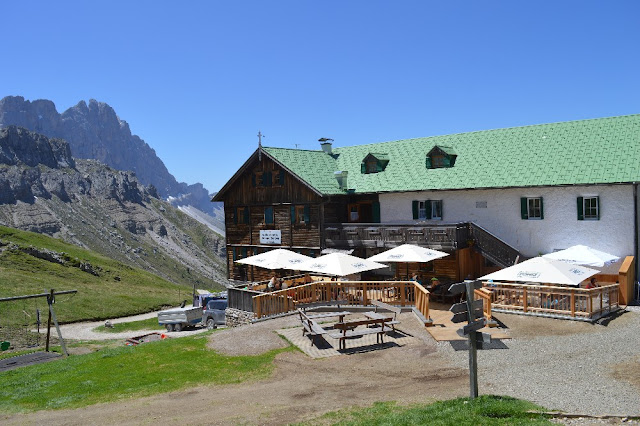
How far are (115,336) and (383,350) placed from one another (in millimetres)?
24832

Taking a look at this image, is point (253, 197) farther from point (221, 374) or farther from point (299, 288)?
point (221, 374)

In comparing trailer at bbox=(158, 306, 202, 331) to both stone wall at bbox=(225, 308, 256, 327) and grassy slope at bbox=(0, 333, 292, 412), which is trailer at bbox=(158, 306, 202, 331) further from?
grassy slope at bbox=(0, 333, 292, 412)

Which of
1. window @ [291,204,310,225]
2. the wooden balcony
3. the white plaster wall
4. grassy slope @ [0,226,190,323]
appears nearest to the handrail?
the wooden balcony

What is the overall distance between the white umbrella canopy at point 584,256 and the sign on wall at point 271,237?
16835 millimetres

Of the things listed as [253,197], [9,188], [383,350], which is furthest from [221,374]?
[9,188]

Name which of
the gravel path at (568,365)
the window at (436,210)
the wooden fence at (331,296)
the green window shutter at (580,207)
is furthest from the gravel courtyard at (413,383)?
the window at (436,210)

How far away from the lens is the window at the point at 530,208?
2691 cm

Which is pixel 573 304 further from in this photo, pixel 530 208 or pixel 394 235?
pixel 394 235

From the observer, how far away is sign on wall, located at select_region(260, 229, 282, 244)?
35062mm

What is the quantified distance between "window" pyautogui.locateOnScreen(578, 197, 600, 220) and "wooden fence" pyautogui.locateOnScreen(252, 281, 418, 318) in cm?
886

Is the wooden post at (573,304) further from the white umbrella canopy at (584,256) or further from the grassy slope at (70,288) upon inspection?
the grassy slope at (70,288)

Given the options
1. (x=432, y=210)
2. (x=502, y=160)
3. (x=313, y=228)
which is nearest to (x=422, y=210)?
(x=432, y=210)

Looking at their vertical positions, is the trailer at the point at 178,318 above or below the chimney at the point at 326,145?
below

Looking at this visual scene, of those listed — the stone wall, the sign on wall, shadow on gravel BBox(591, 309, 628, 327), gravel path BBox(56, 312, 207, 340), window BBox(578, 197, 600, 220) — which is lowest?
gravel path BBox(56, 312, 207, 340)
